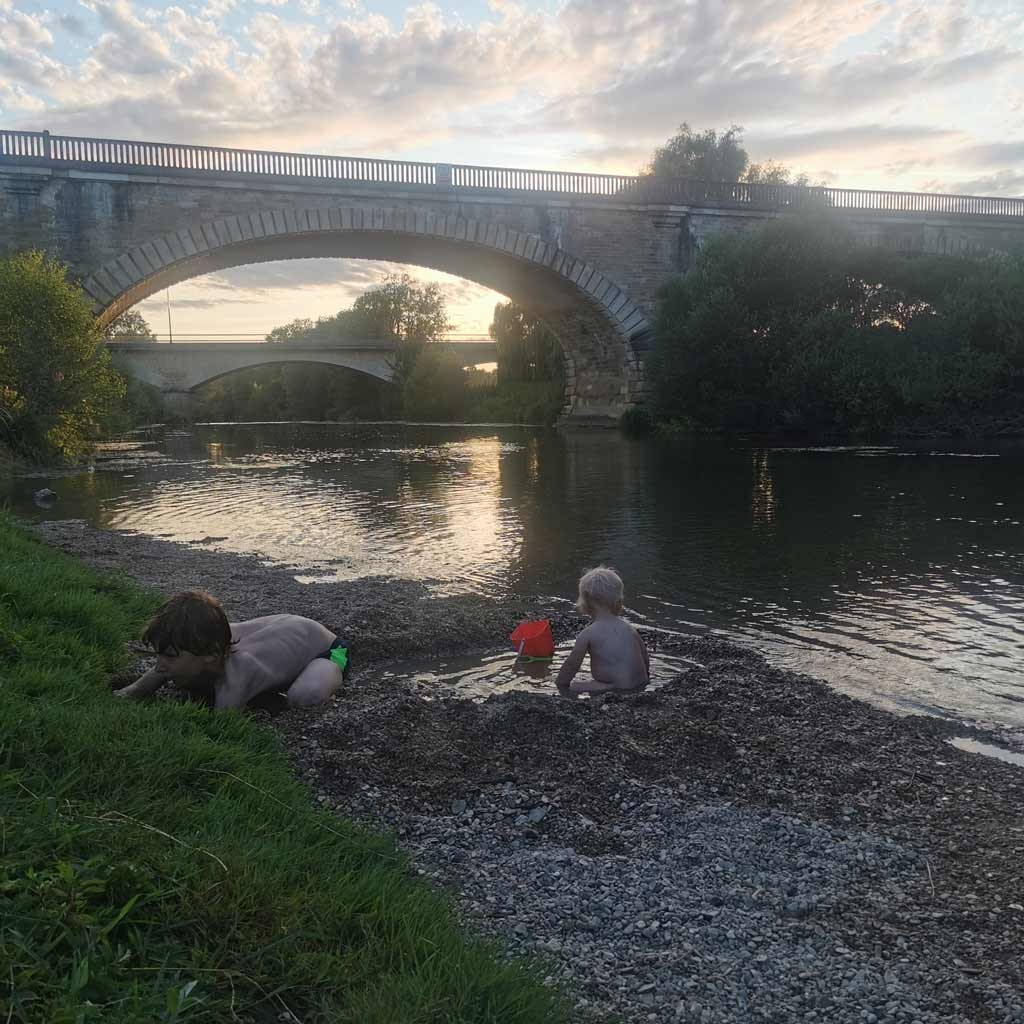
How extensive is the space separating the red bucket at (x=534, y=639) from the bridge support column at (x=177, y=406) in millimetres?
65868

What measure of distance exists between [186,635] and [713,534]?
9855mm

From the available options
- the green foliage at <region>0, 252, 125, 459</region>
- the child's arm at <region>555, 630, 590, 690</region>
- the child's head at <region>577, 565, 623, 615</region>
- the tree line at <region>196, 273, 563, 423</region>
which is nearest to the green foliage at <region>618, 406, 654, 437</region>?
the tree line at <region>196, 273, 563, 423</region>

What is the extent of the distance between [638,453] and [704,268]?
10961 mm

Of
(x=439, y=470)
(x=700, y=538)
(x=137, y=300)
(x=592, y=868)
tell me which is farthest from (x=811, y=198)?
(x=592, y=868)

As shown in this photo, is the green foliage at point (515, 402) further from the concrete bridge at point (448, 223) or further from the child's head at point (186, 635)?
the child's head at point (186, 635)

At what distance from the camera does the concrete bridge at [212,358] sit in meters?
66.7

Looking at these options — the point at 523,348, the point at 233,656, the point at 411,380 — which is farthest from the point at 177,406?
Result: the point at 233,656

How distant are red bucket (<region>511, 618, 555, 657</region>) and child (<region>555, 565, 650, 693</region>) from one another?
1.93 feet

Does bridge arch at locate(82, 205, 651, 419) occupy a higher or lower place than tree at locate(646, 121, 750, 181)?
lower

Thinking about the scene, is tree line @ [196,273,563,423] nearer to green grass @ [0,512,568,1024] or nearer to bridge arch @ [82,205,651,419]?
bridge arch @ [82,205,651,419]

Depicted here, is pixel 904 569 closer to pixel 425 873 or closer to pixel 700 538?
pixel 700 538

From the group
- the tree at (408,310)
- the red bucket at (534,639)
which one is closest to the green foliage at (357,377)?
the tree at (408,310)

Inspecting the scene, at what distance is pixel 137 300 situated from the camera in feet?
120

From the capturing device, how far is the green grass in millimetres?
2219
